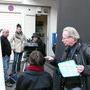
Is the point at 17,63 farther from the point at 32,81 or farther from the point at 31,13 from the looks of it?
the point at 32,81

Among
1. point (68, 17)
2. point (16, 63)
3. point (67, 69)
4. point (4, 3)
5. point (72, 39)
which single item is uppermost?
point (4, 3)

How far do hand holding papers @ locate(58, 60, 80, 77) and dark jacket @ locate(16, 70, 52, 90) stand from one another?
332mm

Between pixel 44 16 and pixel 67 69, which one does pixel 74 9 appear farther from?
pixel 44 16

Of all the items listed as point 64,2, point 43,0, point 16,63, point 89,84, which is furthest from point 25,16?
point 89,84

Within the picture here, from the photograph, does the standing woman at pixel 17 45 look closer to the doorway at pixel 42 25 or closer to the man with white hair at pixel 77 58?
the doorway at pixel 42 25

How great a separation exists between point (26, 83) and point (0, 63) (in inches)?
21.1

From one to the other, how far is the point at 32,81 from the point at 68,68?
1.66 feet

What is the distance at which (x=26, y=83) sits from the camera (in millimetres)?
3100

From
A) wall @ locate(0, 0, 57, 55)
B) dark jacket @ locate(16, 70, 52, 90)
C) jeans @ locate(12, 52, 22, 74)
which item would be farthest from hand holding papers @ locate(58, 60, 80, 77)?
wall @ locate(0, 0, 57, 55)

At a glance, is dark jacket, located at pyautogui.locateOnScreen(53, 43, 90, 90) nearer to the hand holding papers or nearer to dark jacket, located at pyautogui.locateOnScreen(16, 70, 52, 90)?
the hand holding papers

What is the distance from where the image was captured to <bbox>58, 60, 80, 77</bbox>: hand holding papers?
10.8 ft

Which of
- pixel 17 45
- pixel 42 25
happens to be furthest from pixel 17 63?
pixel 42 25

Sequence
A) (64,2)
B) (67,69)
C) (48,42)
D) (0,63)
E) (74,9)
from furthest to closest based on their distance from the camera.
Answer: (48,42) < (64,2) < (74,9) < (67,69) < (0,63)

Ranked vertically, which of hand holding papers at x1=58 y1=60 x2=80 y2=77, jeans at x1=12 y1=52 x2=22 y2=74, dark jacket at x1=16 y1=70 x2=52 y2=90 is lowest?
jeans at x1=12 y1=52 x2=22 y2=74
